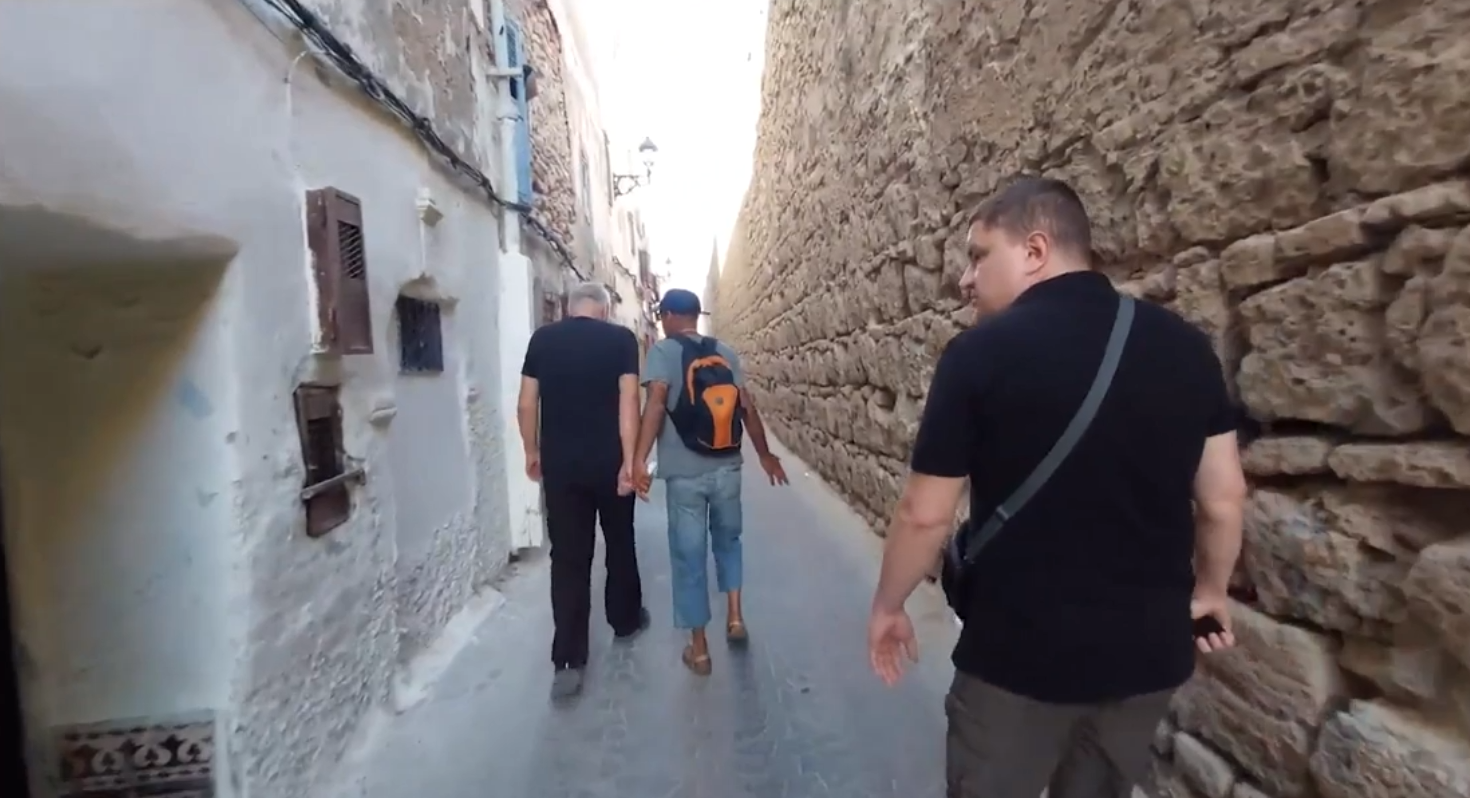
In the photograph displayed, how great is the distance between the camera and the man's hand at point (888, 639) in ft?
4.96

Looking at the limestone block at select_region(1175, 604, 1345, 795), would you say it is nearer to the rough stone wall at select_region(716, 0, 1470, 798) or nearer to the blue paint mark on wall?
the rough stone wall at select_region(716, 0, 1470, 798)

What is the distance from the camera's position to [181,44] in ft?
6.13

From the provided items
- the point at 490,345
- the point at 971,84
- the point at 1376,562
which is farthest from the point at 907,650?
the point at 490,345

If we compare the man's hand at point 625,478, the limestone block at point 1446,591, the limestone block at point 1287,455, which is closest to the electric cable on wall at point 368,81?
the man's hand at point 625,478

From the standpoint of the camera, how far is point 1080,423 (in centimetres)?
128

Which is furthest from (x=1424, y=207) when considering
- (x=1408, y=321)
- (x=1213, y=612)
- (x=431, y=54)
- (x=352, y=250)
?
(x=431, y=54)

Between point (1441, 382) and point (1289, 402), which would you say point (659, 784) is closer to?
point (1289, 402)

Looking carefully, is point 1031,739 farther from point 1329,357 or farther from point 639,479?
point 639,479

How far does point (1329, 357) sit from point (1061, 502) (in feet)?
1.91

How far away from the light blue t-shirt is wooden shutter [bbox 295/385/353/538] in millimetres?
1104

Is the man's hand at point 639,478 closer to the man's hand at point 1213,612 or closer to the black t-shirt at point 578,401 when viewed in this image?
the black t-shirt at point 578,401

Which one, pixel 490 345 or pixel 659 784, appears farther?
pixel 490 345

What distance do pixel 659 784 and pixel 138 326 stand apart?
5.92 feet

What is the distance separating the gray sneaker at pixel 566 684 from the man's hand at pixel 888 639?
180 centimetres
